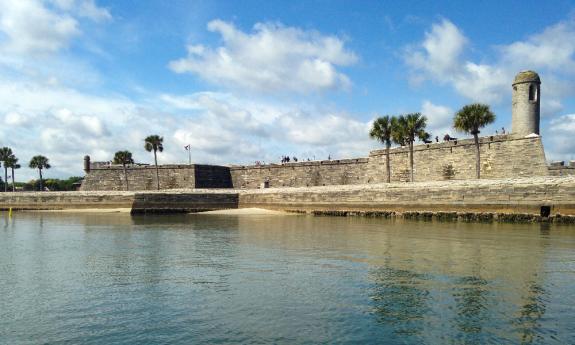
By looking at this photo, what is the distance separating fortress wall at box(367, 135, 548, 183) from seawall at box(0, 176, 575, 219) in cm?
811

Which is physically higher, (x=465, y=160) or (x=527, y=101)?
(x=527, y=101)

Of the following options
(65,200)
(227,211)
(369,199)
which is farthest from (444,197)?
(65,200)

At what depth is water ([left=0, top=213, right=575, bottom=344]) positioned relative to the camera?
7.80 metres

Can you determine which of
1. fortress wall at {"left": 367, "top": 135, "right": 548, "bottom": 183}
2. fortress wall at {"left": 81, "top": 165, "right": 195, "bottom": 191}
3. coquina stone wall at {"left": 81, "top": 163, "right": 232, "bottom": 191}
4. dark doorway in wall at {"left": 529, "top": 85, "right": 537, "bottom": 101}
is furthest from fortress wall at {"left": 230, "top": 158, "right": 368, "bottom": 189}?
dark doorway in wall at {"left": 529, "top": 85, "right": 537, "bottom": 101}

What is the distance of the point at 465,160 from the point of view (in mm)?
40531

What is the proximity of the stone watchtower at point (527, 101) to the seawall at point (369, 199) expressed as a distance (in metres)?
8.89

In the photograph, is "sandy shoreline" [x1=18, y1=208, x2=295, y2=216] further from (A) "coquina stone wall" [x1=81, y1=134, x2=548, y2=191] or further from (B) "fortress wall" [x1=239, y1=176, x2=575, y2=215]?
(A) "coquina stone wall" [x1=81, y1=134, x2=548, y2=191]

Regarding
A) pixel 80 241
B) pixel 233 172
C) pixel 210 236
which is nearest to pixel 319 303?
pixel 210 236

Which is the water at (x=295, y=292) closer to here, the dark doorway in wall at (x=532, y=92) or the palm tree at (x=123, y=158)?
the dark doorway in wall at (x=532, y=92)

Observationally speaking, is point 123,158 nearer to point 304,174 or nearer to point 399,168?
point 304,174

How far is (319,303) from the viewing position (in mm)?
9562

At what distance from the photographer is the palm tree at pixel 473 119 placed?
35000mm

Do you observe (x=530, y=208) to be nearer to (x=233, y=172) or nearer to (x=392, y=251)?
(x=392, y=251)

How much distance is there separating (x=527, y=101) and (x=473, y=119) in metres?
4.49
